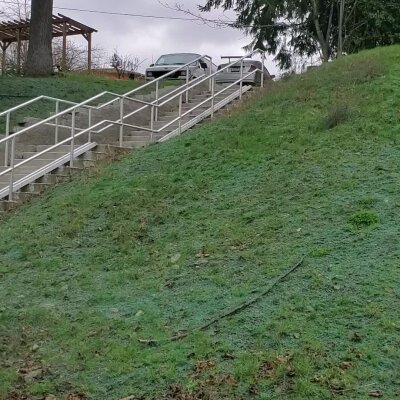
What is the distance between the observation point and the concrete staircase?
33.4 feet

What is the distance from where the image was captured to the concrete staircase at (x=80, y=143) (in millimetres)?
10195

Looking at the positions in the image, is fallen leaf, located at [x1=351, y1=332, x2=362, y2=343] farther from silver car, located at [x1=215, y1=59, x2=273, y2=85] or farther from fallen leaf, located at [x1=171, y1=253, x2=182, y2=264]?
silver car, located at [x1=215, y1=59, x2=273, y2=85]

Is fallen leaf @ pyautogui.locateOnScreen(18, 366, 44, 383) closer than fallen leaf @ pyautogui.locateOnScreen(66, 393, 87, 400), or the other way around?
fallen leaf @ pyautogui.locateOnScreen(66, 393, 87, 400)

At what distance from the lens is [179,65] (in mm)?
19141

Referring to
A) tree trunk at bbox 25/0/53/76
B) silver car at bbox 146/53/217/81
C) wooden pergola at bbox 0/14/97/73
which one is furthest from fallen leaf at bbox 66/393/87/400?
wooden pergola at bbox 0/14/97/73

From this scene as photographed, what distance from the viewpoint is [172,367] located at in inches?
178

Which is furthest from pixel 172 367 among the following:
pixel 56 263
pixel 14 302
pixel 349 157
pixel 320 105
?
pixel 320 105

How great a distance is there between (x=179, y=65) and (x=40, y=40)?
4.00 metres

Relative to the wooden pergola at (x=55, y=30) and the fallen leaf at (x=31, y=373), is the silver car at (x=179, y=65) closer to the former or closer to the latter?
the wooden pergola at (x=55, y=30)

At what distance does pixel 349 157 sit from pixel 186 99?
7175mm

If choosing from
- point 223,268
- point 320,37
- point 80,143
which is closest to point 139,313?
point 223,268

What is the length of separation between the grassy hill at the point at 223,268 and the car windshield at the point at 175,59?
973cm

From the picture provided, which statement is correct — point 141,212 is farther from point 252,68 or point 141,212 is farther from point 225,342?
point 252,68

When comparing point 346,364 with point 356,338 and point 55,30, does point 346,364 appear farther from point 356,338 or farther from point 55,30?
point 55,30
